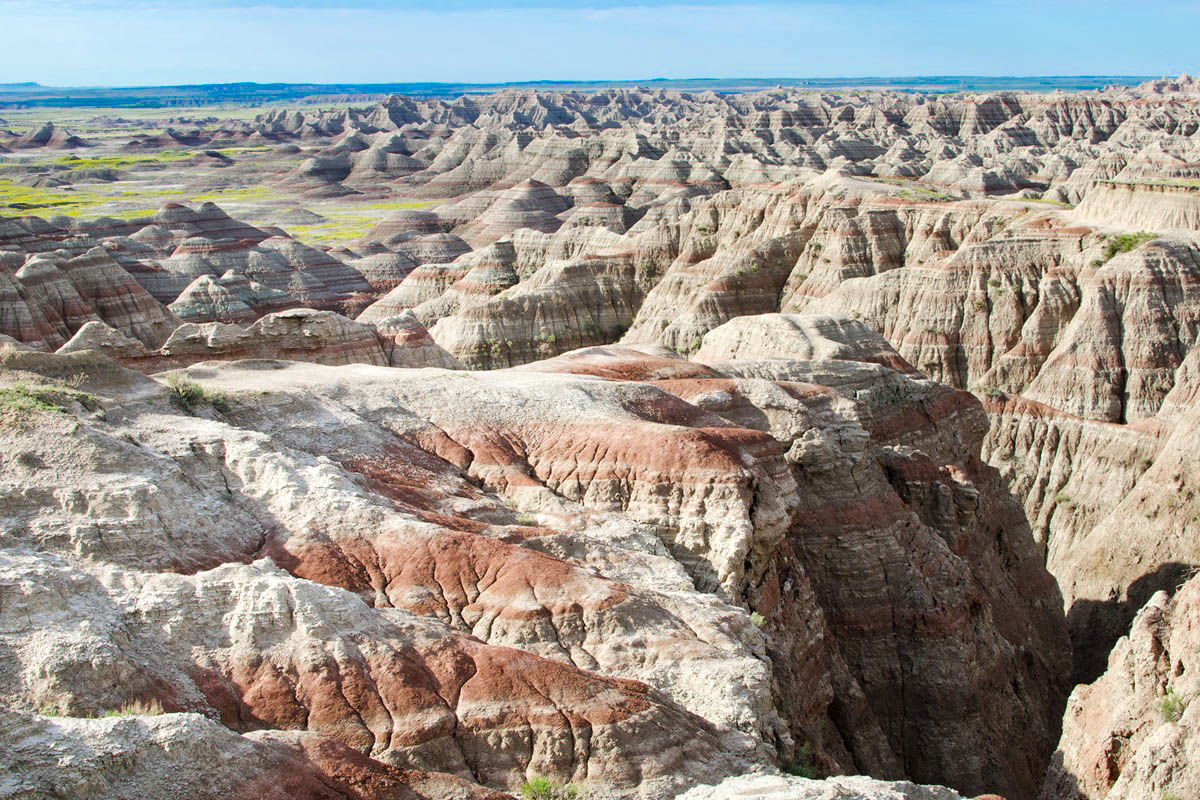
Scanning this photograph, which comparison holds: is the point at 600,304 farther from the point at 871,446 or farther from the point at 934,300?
the point at 871,446

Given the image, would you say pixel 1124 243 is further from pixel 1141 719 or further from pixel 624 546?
pixel 624 546

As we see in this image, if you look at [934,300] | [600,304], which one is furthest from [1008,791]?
[600,304]

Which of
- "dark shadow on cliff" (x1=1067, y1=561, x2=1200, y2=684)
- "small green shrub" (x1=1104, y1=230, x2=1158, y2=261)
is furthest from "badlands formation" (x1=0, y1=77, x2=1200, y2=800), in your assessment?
"small green shrub" (x1=1104, y1=230, x2=1158, y2=261)

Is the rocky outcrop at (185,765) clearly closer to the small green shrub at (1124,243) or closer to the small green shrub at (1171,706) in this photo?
the small green shrub at (1171,706)

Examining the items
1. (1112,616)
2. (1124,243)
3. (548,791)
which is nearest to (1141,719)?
(548,791)

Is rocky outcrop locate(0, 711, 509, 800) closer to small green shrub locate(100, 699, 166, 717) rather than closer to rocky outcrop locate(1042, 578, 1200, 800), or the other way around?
small green shrub locate(100, 699, 166, 717)

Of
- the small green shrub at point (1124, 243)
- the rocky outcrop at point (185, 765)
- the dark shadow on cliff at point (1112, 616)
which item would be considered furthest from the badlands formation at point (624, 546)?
the small green shrub at point (1124, 243)
